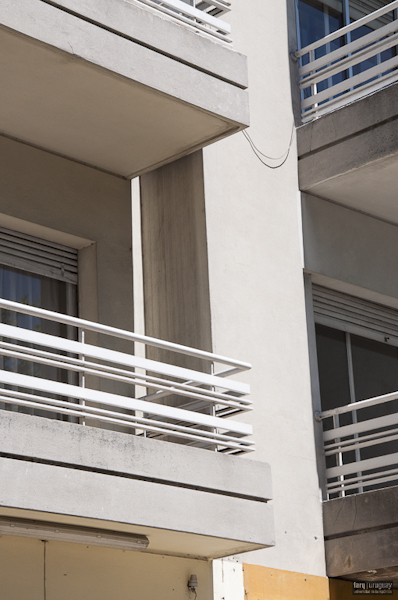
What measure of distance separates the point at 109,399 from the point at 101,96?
283 cm

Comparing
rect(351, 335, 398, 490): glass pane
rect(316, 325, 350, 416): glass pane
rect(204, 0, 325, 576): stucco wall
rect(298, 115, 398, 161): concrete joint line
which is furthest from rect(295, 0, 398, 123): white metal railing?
rect(351, 335, 398, 490): glass pane

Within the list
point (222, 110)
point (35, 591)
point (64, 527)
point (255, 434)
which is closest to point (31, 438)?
point (64, 527)

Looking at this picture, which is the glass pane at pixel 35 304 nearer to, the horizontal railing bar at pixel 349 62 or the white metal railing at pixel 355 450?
the white metal railing at pixel 355 450

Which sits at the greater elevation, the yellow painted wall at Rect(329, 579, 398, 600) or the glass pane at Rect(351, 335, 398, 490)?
the glass pane at Rect(351, 335, 398, 490)

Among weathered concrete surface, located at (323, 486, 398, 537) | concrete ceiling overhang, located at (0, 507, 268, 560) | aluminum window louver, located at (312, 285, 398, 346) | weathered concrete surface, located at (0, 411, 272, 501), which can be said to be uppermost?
aluminum window louver, located at (312, 285, 398, 346)

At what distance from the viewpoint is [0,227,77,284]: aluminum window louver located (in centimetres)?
926

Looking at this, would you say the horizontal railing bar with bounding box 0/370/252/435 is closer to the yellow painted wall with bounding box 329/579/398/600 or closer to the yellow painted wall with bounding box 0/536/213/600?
the yellow painted wall with bounding box 0/536/213/600

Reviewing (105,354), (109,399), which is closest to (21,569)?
(109,399)

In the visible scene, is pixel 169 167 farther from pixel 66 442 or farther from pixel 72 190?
pixel 66 442

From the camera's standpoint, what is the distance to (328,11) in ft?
40.8

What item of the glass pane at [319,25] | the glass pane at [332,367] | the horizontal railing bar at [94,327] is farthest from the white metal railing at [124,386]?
the glass pane at [319,25]

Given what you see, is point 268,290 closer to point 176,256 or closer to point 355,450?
point 176,256

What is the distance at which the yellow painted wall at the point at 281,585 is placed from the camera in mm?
8945

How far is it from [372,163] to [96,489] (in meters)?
5.01
